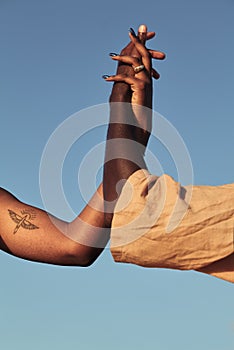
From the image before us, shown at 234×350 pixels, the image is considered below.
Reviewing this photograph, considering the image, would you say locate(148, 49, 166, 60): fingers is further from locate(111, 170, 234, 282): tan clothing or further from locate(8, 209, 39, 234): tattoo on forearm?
locate(8, 209, 39, 234): tattoo on forearm

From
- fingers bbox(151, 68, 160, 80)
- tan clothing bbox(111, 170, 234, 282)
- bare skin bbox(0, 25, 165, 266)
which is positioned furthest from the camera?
fingers bbox(151, 68, 160, 80)

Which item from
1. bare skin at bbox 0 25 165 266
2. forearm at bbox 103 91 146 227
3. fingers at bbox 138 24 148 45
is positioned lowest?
bare skin at bbox 0 25 165 266

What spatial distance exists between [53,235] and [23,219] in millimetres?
123

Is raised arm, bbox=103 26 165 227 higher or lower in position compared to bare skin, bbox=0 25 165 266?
higher

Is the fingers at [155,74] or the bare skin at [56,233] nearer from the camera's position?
the bare skin at [56,233]

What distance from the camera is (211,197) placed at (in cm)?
218

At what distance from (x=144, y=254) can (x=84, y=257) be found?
383 millimetres

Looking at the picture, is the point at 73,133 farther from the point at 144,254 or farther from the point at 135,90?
the point at 144,254

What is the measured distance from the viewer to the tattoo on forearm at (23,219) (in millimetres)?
2443

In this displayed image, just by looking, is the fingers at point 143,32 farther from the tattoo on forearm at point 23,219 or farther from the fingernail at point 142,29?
the tattoo on forearm at point 23,219

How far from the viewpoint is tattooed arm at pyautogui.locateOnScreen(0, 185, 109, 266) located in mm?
2410

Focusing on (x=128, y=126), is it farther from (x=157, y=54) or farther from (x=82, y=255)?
(x=82, y=255)

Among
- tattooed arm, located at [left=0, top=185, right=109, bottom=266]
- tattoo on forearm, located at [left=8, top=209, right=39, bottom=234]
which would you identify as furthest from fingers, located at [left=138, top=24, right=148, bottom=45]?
tattoo on forearm, located at [left=8, top=209, right=39, bottom=234]

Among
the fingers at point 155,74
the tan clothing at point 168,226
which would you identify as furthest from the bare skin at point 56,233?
the tan clothing at point 168,226
